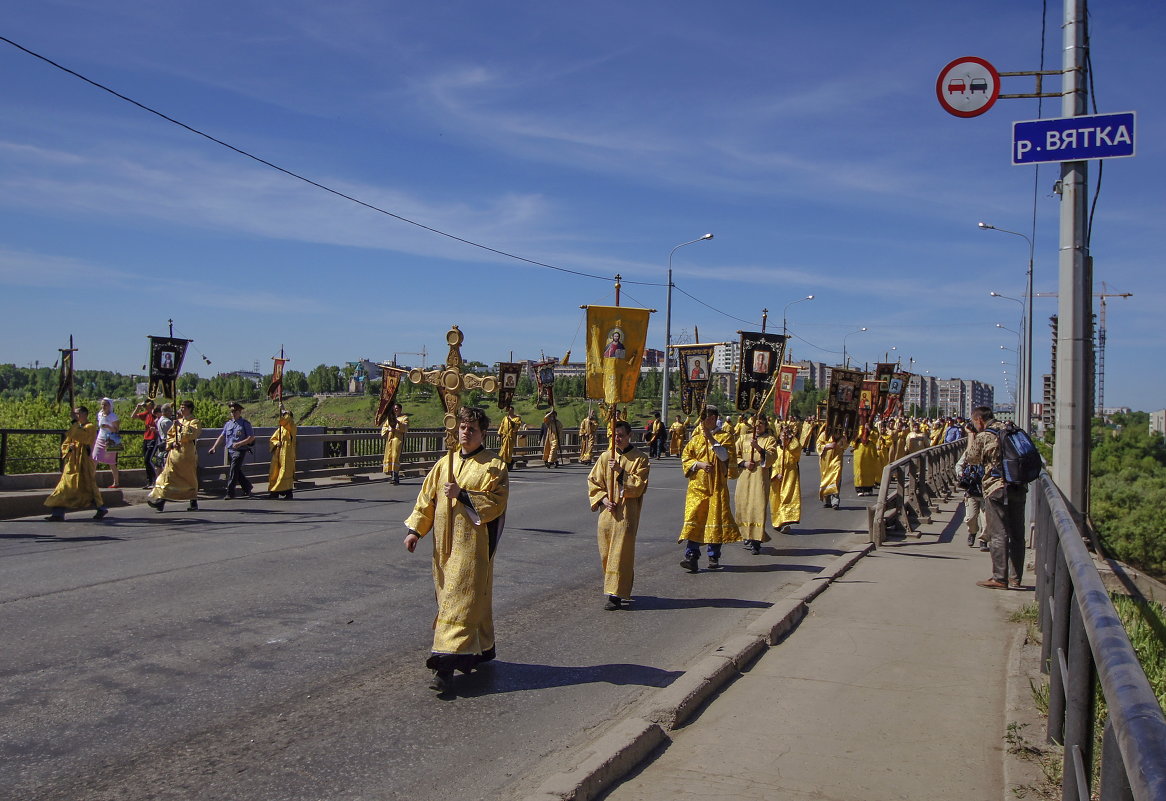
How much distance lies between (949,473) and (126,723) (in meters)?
20.9

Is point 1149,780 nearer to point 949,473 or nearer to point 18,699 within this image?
point 18,699

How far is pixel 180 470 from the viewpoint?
15.0 meters

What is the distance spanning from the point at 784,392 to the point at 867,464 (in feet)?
12.0

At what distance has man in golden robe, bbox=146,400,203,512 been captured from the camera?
1493cm

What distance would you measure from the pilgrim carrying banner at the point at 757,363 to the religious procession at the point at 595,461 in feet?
0.07

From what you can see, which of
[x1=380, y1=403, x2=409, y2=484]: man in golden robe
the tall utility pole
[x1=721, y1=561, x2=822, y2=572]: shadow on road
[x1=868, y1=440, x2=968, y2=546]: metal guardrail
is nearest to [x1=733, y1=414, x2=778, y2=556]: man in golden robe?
[x1=721, y1=561, x2=822, y2=572]: shadow on road

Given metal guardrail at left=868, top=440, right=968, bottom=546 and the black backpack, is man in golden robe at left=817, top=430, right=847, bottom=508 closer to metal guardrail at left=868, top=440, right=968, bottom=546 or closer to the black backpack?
metal guardrail at left=868, top=440, right=968, bottom=546

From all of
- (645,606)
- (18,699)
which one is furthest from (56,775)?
(645,606)

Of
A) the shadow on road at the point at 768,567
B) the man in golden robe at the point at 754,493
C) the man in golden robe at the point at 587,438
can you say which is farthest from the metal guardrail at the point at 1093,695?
the man in golden robe at the point at 587,438

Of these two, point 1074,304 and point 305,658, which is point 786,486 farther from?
point 305,658

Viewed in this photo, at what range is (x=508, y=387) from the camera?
21516mm

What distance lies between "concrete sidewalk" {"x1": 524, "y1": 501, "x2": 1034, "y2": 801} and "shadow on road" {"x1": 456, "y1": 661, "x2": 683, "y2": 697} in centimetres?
58

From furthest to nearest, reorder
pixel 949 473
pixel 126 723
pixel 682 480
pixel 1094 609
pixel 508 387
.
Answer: pixel 682 480
pixel 949 473
pixel 508 387
pixel 126 723
pixel 1094 609

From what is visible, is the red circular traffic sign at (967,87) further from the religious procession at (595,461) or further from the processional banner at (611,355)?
the processional banner at (611,355)
